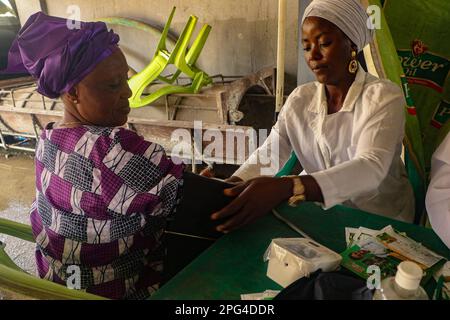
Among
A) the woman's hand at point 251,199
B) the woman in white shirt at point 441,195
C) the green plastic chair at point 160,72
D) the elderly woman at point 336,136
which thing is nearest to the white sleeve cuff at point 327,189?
the elderly woman at point 336,136

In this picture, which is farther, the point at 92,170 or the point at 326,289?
the point at 92,170

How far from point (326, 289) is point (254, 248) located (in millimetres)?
343

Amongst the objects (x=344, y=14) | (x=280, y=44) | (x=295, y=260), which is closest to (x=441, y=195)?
(x=295, y=260)

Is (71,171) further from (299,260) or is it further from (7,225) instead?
(299,260)

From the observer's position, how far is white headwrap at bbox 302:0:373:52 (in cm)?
126

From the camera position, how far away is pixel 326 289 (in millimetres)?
678

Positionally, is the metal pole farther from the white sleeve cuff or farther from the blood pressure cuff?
the blood pressure cuff

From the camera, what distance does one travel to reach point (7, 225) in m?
1.21

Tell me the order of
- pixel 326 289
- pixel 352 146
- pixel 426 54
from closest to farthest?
1. pixel 326 289
2. pixel 352 146
3. pixel 426 54

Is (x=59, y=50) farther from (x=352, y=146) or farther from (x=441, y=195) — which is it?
(x=441, y=195)

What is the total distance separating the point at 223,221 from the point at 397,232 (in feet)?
1.78
